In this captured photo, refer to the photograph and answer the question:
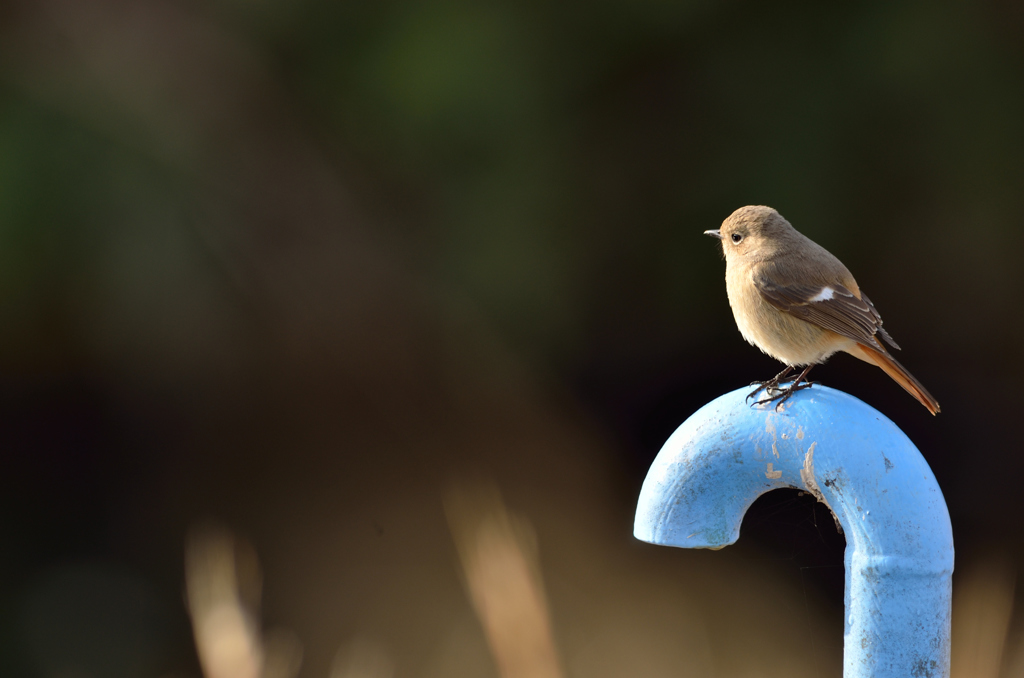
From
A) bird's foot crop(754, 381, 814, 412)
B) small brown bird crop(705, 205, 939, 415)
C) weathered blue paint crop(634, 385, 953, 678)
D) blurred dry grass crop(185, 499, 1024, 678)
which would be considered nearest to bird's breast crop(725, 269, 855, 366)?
small brown bird crop(705, 205, 939, 415)

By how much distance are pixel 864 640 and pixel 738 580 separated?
2785 millimetres

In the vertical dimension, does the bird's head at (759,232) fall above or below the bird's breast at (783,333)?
above

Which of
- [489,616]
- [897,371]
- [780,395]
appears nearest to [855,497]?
[780,395]

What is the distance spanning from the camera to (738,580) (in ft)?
13.3

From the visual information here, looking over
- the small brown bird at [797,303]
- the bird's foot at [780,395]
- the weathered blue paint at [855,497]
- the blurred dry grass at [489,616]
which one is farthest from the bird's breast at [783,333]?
the blurred dry grass at [489,616]

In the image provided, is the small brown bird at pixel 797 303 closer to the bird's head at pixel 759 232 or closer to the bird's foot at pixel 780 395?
the bird's head at pixel 759 232

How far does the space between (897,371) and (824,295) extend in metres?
0.25

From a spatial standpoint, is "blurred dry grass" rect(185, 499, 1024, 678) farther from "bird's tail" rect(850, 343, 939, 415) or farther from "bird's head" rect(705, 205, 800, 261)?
"bird's head" rect(705, 205, 800, 261)

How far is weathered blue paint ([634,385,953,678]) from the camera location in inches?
53.9

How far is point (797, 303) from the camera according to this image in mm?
2078

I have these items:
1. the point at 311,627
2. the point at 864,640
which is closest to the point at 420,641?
the point at 311,627

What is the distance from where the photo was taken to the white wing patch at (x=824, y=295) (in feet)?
6.82

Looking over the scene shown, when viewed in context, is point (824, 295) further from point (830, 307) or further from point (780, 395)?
point (780, 395)

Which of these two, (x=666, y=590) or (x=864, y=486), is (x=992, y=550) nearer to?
(x=666, y=590)
